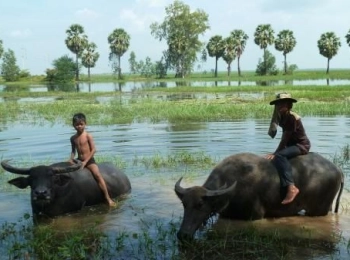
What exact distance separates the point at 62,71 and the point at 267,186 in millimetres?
70668

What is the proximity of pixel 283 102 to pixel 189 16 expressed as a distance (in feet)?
242

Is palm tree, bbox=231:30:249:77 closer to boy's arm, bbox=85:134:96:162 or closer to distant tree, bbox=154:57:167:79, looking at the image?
distant tree, bbox=154:57:167:79

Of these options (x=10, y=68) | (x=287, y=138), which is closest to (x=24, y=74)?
(x=10, y=68)

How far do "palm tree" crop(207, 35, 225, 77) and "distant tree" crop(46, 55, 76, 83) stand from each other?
2472cm

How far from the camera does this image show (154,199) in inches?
320

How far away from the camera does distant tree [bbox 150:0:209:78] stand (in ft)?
254

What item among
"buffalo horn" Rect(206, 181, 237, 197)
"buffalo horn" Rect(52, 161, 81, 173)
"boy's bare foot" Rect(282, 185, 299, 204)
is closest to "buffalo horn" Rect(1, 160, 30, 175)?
"buffalo horn" Rect(52, 161, 81, 173)

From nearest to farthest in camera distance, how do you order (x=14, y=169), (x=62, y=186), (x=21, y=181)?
(x=14, y=169), (x=21, y=181), (x=62, y=186)

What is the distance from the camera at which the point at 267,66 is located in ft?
274

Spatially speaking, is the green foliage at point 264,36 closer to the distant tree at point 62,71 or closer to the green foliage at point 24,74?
the distant tree at point 62,71

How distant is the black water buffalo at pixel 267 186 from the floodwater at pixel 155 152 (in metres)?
0.16

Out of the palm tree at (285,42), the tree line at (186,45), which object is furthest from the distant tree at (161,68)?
the palm tree at (285,42)

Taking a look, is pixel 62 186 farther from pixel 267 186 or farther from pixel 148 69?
pixel 148 69

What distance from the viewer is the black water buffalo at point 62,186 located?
6.82 m
